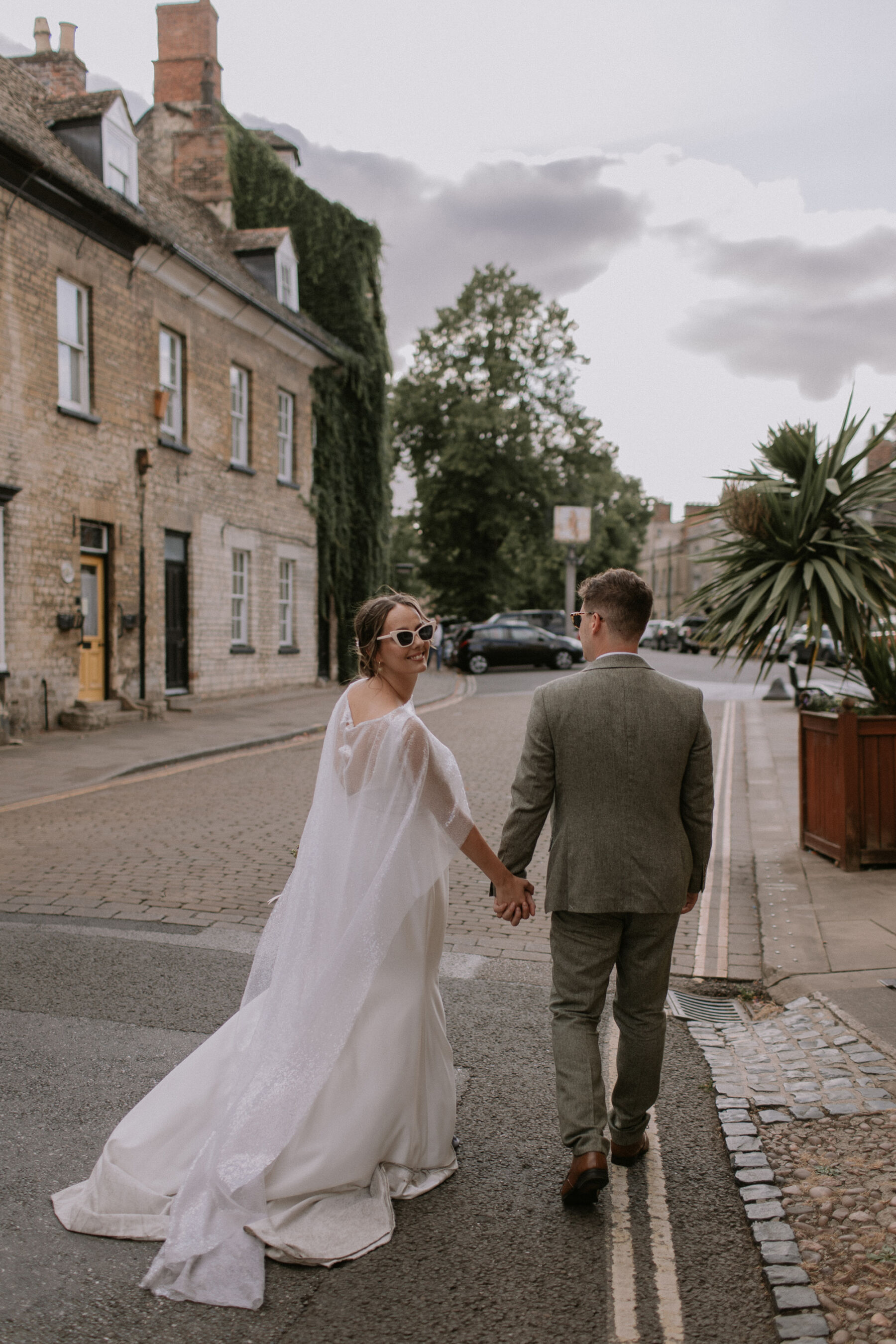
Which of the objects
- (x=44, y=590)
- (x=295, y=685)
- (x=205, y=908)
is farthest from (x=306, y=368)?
(x=205, y=908)

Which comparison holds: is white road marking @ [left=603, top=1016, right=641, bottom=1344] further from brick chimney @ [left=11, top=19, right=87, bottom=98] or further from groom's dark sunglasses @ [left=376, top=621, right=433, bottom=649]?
brick chimney @ [left=11, top=19, right=87, bottom=98]

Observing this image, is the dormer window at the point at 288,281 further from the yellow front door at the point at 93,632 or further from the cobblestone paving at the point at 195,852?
the cobblestone paving at the point at 195,852

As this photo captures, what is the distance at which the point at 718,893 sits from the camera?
7.01m

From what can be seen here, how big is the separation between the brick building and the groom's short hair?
12.1 m

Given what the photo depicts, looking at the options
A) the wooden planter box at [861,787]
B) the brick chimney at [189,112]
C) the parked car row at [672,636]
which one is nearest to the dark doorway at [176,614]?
the brick chimney at [189,112]

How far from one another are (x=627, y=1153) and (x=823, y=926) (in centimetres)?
302

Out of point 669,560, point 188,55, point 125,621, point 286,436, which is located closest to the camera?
point 125,621

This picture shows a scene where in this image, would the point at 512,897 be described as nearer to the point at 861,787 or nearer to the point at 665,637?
the point at 861,787

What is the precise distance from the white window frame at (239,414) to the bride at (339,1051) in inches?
714

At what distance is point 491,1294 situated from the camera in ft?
8.50

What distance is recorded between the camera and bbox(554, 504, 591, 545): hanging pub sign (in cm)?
4219

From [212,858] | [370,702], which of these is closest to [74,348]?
[212,858]

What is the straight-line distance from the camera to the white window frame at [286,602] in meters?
22.9

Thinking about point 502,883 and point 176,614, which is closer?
point 502,883
